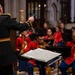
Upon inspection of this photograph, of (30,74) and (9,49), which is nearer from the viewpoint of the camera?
(9,49)

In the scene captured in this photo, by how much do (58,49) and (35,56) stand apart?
1.04m

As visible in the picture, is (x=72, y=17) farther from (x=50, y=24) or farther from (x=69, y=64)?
(x=69, y=64)

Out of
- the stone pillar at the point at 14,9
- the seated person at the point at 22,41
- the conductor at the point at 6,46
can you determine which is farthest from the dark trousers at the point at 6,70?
the stone pillar at the point at 14,9

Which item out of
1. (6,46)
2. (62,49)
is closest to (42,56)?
(6,46)

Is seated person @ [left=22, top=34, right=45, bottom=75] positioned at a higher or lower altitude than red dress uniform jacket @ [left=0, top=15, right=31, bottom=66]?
lower

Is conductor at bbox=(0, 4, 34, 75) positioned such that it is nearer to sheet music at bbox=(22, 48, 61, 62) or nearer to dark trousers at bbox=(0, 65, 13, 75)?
dark trousers at bbox=(0, 65, 13, 75)

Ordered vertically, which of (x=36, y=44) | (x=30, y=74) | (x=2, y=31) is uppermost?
(x=2, y=31)

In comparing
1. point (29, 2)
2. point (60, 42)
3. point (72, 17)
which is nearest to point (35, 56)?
point (60, 42)

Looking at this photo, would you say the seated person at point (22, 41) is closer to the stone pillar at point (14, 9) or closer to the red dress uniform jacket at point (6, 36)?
the red dress uniform jacket at point (6, 36)

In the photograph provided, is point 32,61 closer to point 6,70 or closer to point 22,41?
point 22,41

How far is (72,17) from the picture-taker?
1998cm

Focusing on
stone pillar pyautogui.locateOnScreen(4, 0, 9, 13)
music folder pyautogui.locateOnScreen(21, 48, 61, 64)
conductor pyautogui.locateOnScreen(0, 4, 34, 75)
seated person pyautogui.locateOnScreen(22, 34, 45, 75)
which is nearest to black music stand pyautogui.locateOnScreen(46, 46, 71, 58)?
seated person pyautogui.locateOnScreen(22, 34, 45, 75)

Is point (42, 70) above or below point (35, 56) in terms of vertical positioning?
below

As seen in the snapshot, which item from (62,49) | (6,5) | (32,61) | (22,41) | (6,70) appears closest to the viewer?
(6,70)
